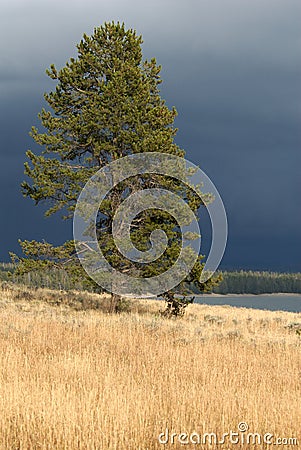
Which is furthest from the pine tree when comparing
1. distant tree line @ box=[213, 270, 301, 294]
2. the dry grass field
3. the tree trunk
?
distant tree line @ box=[213, 270, 301, 294]

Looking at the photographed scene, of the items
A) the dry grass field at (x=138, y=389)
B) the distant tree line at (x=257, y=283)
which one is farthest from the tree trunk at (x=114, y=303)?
the distant tree line at (x=257, y=283)

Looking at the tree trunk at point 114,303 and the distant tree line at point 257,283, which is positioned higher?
the distant tree line at point 257,283

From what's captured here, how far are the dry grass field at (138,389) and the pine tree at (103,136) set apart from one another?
8.18 metres

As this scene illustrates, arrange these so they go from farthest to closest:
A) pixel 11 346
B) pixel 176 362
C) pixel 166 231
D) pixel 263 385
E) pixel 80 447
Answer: pixel 166 231, pixel 11 346, pixel 176 362, pixel 263 385, pixel 80 447

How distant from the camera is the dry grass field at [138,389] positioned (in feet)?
20.0

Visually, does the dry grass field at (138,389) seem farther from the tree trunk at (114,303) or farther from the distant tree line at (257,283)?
the distant tree line at (257,283)

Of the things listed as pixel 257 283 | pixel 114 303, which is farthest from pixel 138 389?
pixel 257 283

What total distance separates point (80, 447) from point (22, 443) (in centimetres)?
73

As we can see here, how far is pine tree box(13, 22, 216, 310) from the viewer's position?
2262 centimetres

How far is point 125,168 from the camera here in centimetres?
2283

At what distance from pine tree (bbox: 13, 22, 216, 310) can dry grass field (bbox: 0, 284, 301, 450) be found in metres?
8.18

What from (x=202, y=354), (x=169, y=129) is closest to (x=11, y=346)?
(x=202, y=354)

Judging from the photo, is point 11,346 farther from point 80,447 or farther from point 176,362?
point 80,447

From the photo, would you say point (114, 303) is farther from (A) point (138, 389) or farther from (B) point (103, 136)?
(A) point (138, 389)
